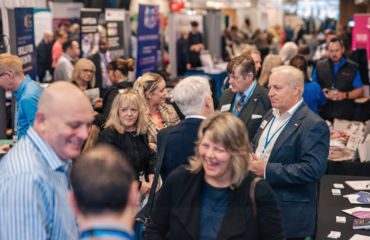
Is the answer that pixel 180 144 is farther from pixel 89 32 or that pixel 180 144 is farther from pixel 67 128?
pixel 89 32

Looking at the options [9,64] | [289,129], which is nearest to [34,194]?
[289,129]

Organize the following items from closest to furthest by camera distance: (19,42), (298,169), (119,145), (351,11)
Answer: (298,169), (119,145), (19,42), (351,11)

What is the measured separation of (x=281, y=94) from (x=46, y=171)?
173 cm

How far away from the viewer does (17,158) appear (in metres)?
1.23

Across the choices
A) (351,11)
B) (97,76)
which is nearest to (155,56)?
(97,76)

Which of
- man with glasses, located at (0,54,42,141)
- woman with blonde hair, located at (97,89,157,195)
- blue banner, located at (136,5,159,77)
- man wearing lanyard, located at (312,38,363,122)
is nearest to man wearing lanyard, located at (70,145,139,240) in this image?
woman with blonde hair, located at (97,89,157,195)

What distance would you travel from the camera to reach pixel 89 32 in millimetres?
6188

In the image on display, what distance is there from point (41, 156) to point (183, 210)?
0.68 meters

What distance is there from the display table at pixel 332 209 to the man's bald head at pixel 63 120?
1857mm

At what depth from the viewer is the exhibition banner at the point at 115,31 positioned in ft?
21.6

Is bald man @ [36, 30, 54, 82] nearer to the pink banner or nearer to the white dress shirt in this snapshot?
the white dress shirt

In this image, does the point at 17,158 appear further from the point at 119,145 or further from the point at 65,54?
the point at 65,54

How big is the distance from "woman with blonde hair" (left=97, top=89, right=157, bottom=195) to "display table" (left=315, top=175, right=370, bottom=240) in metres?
1.31

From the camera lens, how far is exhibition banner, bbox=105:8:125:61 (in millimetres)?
6598
